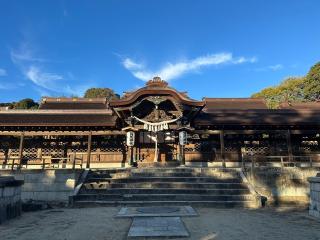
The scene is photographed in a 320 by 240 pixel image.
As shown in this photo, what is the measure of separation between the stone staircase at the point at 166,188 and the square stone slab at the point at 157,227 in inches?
132

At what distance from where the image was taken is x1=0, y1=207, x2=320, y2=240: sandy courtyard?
24.6 ft

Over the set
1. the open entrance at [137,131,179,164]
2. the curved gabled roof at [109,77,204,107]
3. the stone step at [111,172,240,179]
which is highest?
the curved gabled roof at [109,77,204,107]

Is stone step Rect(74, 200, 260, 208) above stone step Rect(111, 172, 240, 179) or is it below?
below

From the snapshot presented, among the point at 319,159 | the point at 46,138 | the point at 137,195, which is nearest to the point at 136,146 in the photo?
the point at 46,138

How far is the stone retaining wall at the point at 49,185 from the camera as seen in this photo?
14.5 metres

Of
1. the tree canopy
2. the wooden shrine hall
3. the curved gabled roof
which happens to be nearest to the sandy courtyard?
the wooden shrine hall

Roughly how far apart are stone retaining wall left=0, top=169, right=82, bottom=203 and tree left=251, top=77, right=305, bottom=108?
3964 centimetres

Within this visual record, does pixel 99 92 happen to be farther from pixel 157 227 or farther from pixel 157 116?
pixel 157 227

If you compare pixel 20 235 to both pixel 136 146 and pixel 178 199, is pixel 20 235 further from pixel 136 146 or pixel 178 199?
pixel 136 146

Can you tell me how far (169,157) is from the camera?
21312 mm

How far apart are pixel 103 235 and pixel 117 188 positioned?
654 cm

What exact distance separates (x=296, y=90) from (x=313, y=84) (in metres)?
4.35

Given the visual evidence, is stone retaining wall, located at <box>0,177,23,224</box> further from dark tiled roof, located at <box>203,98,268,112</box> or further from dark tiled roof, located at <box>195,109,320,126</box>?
dark tiled roof, located at <box>203,98,268,112</box>

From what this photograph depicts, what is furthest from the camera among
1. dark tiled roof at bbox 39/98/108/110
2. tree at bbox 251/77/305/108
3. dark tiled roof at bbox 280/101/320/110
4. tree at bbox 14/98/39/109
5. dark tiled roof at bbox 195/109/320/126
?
tree at bbox 14/98/39/109
